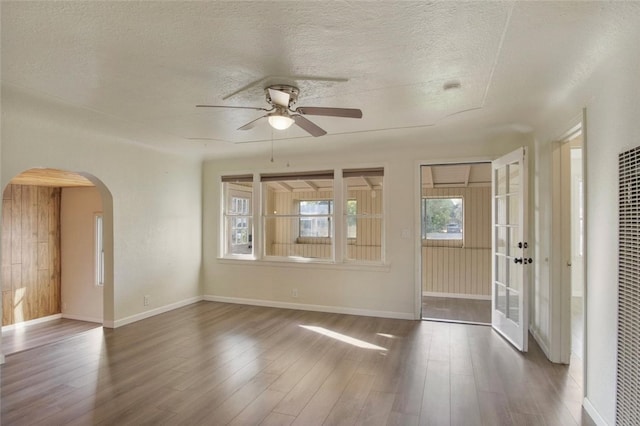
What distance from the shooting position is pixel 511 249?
3.91m

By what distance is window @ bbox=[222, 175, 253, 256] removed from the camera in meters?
5.95

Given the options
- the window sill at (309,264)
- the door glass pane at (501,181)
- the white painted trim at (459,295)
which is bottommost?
the white painted trim at (459,295)

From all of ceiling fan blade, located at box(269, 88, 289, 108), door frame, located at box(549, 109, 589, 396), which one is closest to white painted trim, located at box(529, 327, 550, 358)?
door frame, located at box(549, 109, 589, 396)

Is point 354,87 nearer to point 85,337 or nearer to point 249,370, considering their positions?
point 249,370

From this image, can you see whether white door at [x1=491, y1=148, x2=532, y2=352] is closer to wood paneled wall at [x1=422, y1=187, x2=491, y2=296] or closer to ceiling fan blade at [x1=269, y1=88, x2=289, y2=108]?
wood paneled wall at [x1=422, y1=187, x2=491, y2=296]

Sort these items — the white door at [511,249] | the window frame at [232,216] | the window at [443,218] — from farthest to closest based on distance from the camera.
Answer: the window at [443,218] → the window frame at [232,216] → the white door at [511,249]

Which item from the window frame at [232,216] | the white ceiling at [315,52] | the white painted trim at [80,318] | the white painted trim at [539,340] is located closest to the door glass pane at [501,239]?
the white painted trim at [539,340]

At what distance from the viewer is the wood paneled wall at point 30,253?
6008mm

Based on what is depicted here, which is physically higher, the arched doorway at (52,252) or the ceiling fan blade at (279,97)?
the ceiling fan blade at (279,97)

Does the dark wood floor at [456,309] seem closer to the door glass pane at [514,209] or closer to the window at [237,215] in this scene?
the door glass pane at [514,209]

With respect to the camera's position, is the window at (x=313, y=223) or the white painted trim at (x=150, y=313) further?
the window at (x=313, y=223)

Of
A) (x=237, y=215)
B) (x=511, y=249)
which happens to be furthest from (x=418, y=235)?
(x=237, y=215)

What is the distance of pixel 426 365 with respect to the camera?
3258 millimetres

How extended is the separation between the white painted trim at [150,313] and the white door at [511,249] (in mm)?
4651
